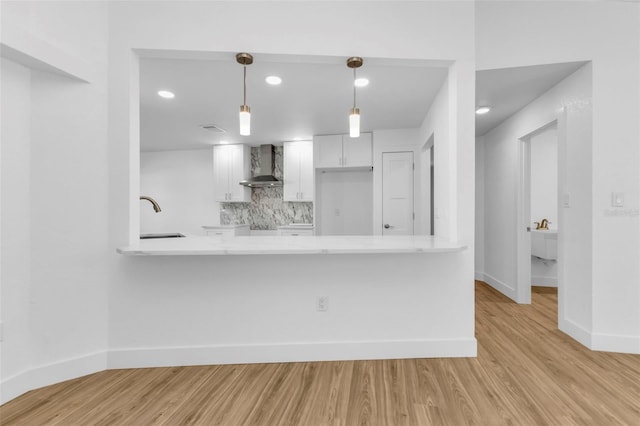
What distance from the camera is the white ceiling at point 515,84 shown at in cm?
261

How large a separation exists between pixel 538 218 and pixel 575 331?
Result: 2607 mm

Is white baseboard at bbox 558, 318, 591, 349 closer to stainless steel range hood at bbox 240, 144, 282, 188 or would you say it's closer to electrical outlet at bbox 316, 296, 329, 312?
electrical outlet at bbox 316, 296, 329, 312

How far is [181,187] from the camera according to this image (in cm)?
603

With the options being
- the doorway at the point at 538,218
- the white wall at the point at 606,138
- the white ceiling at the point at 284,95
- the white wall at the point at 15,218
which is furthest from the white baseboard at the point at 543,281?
the white wall at the point at 15,218

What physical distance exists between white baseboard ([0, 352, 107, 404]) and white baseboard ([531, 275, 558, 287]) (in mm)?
5323

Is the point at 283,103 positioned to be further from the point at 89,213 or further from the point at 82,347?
the point at 82,347

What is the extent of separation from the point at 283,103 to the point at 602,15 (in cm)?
292

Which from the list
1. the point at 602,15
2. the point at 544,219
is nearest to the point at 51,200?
the point at 602,15

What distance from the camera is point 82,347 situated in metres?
2.06

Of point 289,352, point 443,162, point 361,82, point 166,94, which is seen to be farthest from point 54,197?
point 443,162

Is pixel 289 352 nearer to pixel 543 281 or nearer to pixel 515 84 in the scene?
pixel 515 84

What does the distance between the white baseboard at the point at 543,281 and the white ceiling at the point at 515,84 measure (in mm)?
2520

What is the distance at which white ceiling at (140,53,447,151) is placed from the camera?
8.58 ft

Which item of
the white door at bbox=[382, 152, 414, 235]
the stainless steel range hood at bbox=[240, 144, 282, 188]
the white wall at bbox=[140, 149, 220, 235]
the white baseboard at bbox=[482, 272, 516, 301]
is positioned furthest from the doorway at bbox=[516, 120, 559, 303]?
the white wall at bbox=[140, 149, 220, 235]
